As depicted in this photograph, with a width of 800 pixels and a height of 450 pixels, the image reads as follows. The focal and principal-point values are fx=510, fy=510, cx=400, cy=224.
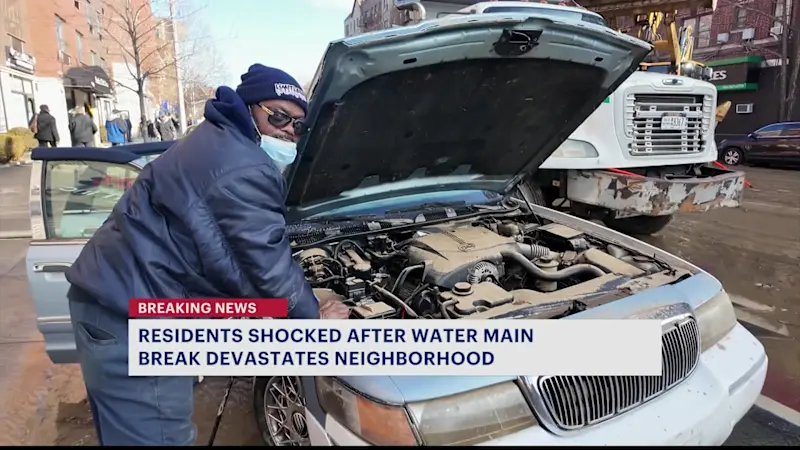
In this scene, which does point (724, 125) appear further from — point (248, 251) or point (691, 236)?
point (248, 251)

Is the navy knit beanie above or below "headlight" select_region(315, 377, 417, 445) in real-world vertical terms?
above

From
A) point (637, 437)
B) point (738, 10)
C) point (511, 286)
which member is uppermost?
point (738, 10)

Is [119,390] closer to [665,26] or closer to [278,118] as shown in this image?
[278,118]

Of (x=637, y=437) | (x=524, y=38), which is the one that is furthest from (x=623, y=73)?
(x=637, y=437)

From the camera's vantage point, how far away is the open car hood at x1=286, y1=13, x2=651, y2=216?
90.4 inches

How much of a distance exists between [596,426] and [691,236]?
6.23 m

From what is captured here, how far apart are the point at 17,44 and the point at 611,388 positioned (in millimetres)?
23934

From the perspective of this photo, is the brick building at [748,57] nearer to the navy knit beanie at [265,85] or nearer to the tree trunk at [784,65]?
the tree trunk at [784,65]

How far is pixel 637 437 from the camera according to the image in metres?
1.81

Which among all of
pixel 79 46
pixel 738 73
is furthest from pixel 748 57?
pixel 79 46

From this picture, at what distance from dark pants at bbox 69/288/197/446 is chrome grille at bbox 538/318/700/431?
52.0 inches

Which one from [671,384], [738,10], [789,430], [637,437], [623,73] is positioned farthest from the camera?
[738,10]

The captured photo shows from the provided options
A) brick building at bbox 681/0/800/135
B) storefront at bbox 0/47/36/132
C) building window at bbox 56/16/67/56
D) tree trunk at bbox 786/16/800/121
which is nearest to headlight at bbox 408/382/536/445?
storefront at bbox 0/47/36/132

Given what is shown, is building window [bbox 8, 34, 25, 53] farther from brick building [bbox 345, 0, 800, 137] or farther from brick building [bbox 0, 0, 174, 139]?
brick building [bbox 345, 0, 800, 137]
